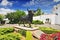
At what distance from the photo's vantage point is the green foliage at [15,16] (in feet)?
23.0

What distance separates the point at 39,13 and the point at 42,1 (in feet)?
1.87

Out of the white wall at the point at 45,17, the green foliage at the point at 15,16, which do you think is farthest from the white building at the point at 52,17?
the green foliage at the point at 15,16

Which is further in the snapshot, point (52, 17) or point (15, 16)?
point (52, 17)

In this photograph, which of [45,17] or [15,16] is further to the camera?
[45,17]

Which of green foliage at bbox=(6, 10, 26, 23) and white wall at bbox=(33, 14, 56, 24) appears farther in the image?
white wall at bbox=(33, 14, 56, 24)

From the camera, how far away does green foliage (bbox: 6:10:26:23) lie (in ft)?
23.0

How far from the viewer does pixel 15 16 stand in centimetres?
700

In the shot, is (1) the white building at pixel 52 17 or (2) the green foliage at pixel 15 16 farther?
(1) the white building at pixel 52 17

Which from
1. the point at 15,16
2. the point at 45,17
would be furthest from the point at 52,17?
the point at 15,16

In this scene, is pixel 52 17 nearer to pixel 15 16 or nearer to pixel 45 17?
pixel 45 17

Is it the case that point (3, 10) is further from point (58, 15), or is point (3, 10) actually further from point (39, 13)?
point (58, 15)

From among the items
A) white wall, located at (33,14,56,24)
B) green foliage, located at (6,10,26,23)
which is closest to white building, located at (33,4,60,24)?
white wall, located at (33,14,56,24)

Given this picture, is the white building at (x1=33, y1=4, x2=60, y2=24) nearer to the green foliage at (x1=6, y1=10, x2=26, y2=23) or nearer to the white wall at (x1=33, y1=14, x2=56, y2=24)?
the white wall at (x1=33, y1=14, x2=56, y2=24)

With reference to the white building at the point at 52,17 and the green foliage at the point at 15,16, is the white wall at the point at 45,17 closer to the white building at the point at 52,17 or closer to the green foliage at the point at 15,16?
the white building at the point at 52,17
